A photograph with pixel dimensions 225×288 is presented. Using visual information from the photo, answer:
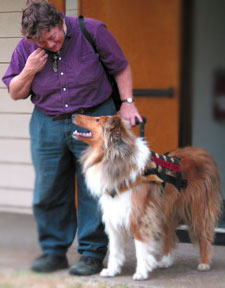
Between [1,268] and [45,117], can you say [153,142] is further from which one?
[1,268]

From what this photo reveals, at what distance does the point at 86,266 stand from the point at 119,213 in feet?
1.95

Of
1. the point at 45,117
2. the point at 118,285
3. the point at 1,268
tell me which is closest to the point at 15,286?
the point at 1,268

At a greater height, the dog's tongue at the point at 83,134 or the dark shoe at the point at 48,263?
the dog's tongue at the point at 83,134

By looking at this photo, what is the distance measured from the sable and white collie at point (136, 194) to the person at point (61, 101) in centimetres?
18

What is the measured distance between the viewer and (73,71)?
13.1 ft

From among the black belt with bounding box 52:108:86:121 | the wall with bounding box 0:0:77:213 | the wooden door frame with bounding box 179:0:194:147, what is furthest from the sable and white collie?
the wall with bounding box 0:0:77:213

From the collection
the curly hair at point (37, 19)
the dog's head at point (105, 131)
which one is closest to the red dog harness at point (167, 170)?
the dog's head at point (105, 131)

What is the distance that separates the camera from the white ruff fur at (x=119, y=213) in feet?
12.8

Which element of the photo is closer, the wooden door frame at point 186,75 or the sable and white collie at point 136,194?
the sable and white collie at point 136,194

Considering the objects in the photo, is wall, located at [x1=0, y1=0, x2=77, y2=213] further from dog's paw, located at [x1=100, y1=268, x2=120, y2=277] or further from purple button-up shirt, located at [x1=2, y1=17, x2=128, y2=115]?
dog's paw, located at [x1=100, y1=268, x2=120, y2=277]

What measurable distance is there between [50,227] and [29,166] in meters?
2.00

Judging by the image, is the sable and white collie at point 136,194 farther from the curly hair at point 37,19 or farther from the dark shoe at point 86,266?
the curly hair at point 37,19

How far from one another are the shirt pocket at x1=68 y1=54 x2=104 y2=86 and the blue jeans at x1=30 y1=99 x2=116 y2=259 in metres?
0.24

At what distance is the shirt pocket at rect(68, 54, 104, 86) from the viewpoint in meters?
3.98
